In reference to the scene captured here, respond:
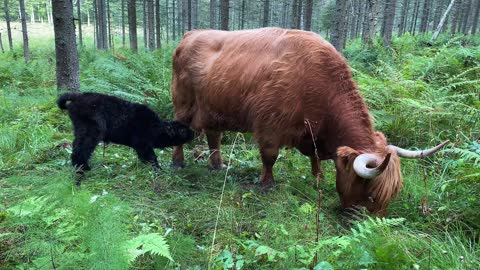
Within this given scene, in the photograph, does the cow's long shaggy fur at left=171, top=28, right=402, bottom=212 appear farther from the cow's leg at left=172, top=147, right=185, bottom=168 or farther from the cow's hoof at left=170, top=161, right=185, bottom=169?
the cow's hoof at left=170, top=161, right=185, bottom=169

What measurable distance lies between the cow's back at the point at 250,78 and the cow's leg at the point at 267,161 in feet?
0.56

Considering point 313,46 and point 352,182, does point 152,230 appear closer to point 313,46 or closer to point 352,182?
point 352,182

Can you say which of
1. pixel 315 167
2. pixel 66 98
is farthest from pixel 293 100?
pixel 66 98

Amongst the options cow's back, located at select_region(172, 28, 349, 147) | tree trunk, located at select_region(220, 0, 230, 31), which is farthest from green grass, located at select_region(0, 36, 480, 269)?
tree trunk, located at select_region(220, 0, 230, 31)

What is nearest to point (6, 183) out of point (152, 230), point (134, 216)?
point (134, 216)

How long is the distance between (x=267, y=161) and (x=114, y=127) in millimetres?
1995

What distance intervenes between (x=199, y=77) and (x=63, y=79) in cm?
336

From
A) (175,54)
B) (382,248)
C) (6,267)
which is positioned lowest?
(6,267)

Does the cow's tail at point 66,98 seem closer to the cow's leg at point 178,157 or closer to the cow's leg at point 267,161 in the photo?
the cow's leg at point 178,157

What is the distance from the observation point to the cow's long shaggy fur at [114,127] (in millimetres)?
4539

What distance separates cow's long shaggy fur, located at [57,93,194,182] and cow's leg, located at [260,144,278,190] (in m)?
1.26

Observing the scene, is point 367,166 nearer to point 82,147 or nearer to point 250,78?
point 250,78

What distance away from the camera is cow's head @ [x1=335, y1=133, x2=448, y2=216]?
11.3 ft

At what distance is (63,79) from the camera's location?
7160 mm
